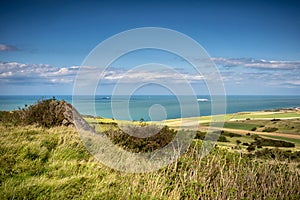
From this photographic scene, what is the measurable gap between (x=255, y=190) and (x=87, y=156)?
181 inches

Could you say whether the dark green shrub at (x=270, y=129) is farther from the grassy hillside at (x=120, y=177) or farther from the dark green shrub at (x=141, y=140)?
the grassy hillside at (x=120, y=177)

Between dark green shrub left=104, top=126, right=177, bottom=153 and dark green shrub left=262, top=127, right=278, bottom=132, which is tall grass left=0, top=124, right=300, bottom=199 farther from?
dark green shrub left=262, top=127, right=278, bottom=132

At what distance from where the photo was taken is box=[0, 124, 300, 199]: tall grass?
210 inches

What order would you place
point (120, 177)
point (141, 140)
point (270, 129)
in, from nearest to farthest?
point (120, 177), point (141, 140), point (270, 129)

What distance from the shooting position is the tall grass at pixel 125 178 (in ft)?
17.5

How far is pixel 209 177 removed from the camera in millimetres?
6496

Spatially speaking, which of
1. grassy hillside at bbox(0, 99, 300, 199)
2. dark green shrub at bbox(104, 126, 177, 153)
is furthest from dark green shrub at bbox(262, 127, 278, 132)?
grassy hillside at bbox(0, 99, 300, 199)

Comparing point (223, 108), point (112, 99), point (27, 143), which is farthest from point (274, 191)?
point (27, 143)

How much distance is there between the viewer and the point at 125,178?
643 centimetres

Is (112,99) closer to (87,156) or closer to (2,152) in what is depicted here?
(87,156)

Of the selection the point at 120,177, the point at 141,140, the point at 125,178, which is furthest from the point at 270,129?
the point at 120,177

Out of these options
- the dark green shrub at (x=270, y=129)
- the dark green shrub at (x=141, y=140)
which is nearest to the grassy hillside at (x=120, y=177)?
the dark green shrub at (x=141, y=140)

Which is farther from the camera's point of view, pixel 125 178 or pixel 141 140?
pixel 141 140

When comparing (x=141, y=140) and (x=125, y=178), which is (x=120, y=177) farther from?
(x=141, y=140)
